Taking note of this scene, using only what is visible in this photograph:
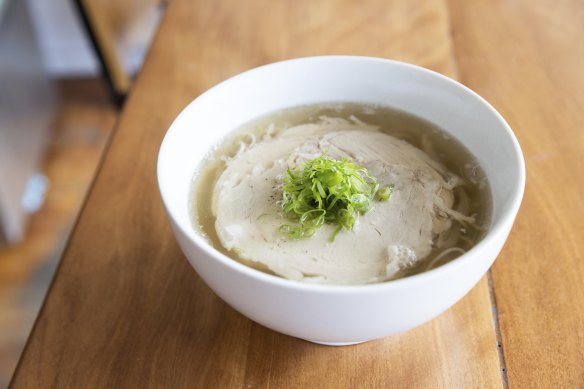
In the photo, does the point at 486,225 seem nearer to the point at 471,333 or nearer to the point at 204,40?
the point at 471,333

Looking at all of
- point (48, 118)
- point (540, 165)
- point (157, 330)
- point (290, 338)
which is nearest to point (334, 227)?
point (290, 338)

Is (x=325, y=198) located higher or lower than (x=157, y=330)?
higher

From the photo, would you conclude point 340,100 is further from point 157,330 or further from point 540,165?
point 157,330

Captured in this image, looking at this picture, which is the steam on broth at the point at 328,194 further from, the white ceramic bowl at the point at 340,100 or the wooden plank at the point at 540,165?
the wooden plank at the point at 540,165

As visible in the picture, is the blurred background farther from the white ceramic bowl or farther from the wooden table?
the white ceramic bowl

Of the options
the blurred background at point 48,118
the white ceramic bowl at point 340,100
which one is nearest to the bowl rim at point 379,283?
the white ceramic bowl at point 340,100

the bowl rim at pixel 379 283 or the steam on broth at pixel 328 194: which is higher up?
the bowl rim at pixel 379 283

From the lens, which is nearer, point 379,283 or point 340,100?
point 379,283

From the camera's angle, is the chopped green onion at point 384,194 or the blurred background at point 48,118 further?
the blurred background at point 48,118
